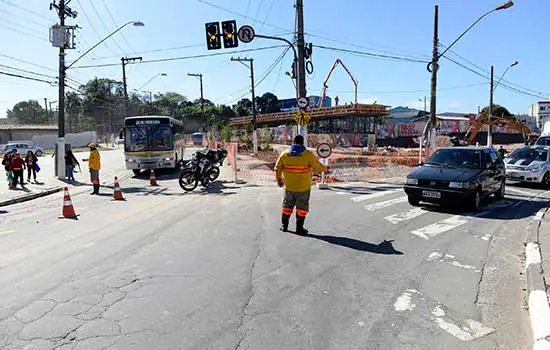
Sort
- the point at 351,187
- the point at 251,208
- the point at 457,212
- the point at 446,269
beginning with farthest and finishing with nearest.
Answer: the point at 351,187
the point at 251,208
the point at 457,212
the point at 446,269

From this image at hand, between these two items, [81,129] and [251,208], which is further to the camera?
[81,129]

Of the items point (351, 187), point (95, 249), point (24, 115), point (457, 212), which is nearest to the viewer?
point (95, 249)

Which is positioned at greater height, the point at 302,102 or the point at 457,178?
the point at 302,102

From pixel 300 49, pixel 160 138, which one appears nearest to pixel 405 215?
pixel 300 49

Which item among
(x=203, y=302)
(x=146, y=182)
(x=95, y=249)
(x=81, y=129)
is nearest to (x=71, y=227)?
(x=95, y=249)

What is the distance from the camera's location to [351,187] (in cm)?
1559

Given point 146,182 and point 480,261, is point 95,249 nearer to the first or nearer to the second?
point 480,261

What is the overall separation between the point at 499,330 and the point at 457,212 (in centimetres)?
649

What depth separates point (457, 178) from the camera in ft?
33.2

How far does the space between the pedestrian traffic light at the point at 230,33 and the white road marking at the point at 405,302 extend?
14178mm

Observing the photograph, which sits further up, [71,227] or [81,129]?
[81,129]

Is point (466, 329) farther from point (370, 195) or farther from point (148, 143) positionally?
point (148, 143)

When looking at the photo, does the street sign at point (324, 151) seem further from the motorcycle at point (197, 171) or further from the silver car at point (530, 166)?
the silver car at point (530, 166)

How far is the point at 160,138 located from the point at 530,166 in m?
15.8
